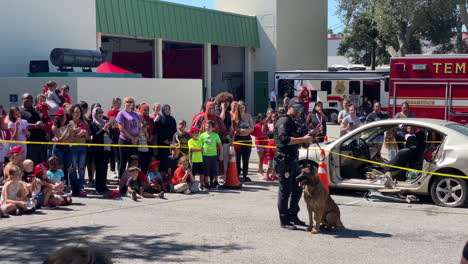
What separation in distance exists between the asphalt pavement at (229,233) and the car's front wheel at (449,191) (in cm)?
18

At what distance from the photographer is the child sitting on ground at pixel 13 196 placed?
8.98 m

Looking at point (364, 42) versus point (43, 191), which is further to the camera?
point (364, 42)

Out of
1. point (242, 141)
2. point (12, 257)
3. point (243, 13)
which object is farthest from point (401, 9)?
point (12, 257)

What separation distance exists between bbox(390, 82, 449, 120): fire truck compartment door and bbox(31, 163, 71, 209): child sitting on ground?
11.0m

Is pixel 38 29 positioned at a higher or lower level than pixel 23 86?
higher

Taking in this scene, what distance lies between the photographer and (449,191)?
32.4 feet

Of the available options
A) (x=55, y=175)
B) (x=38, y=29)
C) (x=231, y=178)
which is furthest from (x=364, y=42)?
(x=55, y=175)

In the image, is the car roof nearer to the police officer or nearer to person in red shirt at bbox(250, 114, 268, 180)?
the police officer

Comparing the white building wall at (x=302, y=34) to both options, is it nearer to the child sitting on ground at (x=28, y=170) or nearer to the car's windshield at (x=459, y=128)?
the car's windshield at (x=459, y=128)

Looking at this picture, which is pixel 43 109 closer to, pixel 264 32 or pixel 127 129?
pixel 127 129

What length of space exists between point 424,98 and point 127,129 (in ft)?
31.6

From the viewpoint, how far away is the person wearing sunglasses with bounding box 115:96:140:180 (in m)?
11.2

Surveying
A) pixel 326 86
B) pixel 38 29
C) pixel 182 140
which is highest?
pixel 38 29

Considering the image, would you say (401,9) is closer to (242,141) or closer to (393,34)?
(393,34)
